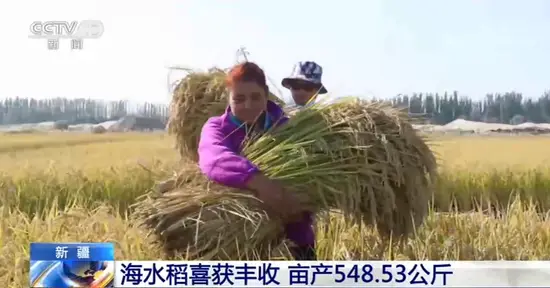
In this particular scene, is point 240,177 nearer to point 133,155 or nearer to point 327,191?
point 327,191

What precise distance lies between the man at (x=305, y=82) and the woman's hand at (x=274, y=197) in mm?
303

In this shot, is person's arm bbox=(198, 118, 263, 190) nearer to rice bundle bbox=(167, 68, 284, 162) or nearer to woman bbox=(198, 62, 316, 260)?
woman bbox=(198, 62, 316, 260)

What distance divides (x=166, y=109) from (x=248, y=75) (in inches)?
14.9

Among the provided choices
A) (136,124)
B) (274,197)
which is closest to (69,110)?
(136,124)

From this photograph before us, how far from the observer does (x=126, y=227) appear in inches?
89.5

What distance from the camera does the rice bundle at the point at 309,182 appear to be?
6.95 ft

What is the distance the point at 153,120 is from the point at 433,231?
978 mm

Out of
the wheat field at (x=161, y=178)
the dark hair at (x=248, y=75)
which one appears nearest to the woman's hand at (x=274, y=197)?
the wheat field at (x=161, y=178)

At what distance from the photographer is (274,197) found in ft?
6.94

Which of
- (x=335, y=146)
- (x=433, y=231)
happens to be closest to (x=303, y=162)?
(x=335, y=146)

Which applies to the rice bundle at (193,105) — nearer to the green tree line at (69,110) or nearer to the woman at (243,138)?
the green tree line at (69,110)
